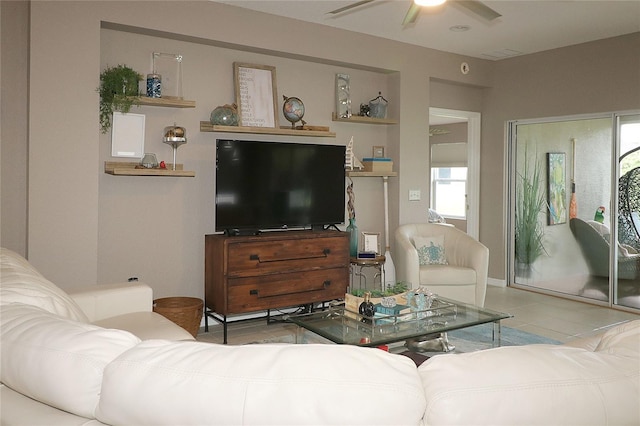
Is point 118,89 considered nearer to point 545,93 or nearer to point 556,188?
point 545,93

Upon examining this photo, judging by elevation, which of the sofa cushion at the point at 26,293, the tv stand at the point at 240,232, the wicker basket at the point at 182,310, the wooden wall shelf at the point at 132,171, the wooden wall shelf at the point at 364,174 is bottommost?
the wicker basket at the point at 182,310

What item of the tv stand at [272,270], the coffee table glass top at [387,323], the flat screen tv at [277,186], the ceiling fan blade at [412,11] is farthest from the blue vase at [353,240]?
the ceiling fan blade at [412,11]

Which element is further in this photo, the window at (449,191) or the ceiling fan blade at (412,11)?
the window at (449,191)

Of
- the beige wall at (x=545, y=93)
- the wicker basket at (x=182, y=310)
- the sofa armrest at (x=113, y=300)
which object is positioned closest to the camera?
the sofa armrest at (x=113, y=300)

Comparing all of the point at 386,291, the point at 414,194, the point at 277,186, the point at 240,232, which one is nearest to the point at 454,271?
the point at 414,194

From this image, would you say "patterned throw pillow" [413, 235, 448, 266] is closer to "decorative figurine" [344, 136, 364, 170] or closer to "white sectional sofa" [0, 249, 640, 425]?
"decorative figurine" [344, 136, 364, 170]

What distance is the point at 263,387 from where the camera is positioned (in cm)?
94

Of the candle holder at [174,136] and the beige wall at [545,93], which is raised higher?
the beige wall at [545,93]

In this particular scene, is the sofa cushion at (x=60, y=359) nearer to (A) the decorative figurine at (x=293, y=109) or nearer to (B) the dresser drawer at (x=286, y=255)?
(B) the dresser drawer at (x=286, y=255)

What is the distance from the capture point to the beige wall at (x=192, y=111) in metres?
3.80

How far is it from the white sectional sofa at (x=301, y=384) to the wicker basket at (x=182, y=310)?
2754 mm

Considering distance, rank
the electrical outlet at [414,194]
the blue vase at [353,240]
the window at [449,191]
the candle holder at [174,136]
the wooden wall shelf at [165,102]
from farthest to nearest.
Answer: the window at [449,191] < the electrical outlet at [414,194] < the blue vase at [353,240] < the candle holder at [174,136] < the wooden wall shelf at [165,102]

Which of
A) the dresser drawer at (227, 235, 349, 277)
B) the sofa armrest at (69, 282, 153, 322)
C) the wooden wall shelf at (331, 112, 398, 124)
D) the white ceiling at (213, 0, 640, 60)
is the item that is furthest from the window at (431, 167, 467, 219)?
the sofa armrest at (69, 282, 153, 322)

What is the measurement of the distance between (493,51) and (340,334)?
4.41 m
